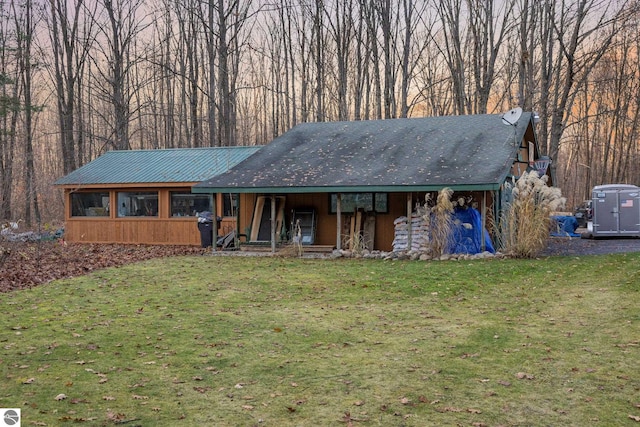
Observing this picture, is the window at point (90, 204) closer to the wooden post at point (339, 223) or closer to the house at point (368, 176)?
the house at point (368, 176)

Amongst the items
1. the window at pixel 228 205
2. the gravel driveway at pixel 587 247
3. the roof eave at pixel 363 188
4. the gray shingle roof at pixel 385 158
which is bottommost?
the gravel driveway at pixel 587 247

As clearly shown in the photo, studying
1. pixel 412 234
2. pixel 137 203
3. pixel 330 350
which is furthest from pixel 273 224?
pixel 330 350

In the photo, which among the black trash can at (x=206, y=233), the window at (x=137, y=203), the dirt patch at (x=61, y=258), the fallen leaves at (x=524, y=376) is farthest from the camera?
the window at (x=137, y=203)

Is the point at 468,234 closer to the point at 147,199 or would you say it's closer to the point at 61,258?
the point at 61,258

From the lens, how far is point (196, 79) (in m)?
31.5

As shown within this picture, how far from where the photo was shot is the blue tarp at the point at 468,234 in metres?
14.5

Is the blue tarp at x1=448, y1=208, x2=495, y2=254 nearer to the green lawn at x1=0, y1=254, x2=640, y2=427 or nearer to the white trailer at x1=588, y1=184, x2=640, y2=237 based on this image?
the green lawn at x1=0, y1=254, x2=640, y2=427

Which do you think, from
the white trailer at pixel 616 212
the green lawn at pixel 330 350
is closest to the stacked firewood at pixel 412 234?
the green lawn at pixel 330 350

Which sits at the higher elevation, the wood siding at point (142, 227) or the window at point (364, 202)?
the window at point (364, 202)

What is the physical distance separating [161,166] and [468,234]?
11.1 metres

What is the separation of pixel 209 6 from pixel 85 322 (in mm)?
23143

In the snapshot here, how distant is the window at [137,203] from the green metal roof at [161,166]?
0.58m

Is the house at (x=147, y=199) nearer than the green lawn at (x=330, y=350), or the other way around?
the green lawn at (x=330, y=350)

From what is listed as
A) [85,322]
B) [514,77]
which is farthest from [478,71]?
[85,322]
